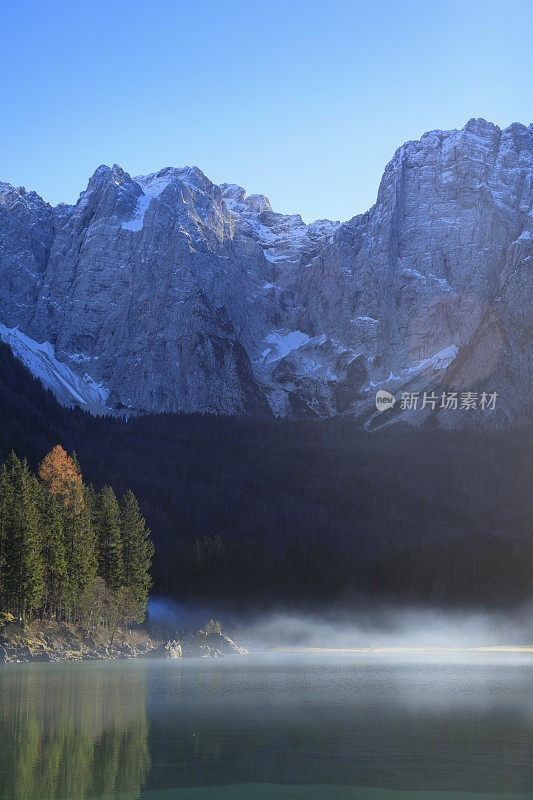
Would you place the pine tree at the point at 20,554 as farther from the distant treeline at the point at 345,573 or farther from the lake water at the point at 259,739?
the distant treeline at the point at 345,573

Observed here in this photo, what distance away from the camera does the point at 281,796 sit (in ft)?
90.1

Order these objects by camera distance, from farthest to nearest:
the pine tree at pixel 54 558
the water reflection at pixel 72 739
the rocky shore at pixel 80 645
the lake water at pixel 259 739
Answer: the pine tree at pixel 54 558, the rocky shore at pixel 80 645, the water reflection at pixel 72 739, the lake water at pixel 259 739

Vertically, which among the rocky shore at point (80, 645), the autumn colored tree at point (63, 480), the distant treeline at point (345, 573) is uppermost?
the autumn colored tree at point (63, 480)

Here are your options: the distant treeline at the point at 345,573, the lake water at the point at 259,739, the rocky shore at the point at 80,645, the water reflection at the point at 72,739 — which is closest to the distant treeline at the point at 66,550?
the rocky shore at the point at 80,645

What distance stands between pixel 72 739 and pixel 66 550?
2070 inches

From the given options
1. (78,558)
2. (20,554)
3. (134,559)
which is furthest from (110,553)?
(20,554)

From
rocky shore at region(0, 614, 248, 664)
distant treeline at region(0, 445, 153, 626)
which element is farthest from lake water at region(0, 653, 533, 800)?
distant treeline at region(0, 445, 153, 626)

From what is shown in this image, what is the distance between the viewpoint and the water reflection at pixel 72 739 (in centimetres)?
2923

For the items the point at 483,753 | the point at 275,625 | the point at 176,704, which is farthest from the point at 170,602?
the point at 483,753

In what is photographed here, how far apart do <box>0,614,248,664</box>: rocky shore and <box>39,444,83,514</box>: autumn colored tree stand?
41.1ft

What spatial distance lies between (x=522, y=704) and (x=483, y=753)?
18985 mm

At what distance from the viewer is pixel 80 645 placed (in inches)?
3524

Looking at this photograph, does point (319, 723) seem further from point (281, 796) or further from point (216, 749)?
point (281, 796)

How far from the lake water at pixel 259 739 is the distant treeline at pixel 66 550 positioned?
15.8m
